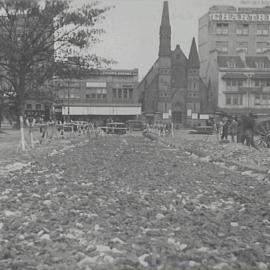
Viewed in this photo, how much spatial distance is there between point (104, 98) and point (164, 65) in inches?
578

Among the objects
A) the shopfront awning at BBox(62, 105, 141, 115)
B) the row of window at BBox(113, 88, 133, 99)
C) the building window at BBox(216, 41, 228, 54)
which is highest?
the building window at BBox(216, 41, 228, 54)

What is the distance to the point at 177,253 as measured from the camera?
5.89m

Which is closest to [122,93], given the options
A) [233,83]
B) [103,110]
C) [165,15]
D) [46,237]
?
[103,110]

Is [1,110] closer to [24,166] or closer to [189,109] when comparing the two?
[24,166]

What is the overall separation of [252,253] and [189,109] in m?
88.8

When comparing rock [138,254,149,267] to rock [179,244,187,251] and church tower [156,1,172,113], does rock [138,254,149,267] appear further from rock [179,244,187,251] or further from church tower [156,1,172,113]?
church tower [156,1,172,113]

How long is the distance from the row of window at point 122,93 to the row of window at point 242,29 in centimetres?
2543

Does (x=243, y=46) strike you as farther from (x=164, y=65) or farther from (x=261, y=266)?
(x=261, y=266)

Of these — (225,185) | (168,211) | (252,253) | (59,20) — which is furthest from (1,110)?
(252,253)

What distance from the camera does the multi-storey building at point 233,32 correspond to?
10269 centimetres

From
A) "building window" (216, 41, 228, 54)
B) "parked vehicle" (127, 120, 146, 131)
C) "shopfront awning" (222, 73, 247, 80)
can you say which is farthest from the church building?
"parked vehicle" (127, 120, 146, 131)

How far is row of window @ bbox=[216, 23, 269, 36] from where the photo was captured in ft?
340

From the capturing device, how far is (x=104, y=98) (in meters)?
91.6

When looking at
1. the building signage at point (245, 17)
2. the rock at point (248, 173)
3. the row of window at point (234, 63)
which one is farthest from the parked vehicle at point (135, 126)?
the rock at point (248, 173)
